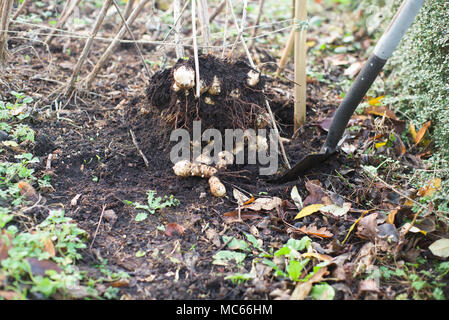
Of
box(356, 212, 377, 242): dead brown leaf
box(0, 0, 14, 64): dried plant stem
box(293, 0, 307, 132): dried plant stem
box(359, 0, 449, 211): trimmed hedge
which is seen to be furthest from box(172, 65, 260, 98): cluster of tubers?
box(0, 0, 14, 64): dried plant stem

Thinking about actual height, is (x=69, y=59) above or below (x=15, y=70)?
above

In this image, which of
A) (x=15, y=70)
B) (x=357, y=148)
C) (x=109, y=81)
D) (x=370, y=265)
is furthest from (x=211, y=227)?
(x=15, y=70)

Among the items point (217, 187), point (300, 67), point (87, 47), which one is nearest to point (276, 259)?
point (217, 187)

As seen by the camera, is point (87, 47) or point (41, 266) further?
point (87, 47)

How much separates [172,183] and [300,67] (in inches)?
44.8

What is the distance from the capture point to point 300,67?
2715 millimetres

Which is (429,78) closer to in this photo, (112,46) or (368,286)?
(368,286)

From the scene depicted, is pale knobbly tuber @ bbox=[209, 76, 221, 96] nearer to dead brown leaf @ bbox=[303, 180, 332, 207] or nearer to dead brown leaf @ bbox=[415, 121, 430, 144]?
dead brown leaf @ bbox=[303, 180, 332, 207]

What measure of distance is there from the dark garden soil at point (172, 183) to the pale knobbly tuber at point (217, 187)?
4 centimetres

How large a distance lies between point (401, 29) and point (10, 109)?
232 cm

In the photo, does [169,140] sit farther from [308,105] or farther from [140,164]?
[308,105]

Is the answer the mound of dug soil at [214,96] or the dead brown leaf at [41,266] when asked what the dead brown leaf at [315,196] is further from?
the dead brown leaf at [41,266]
